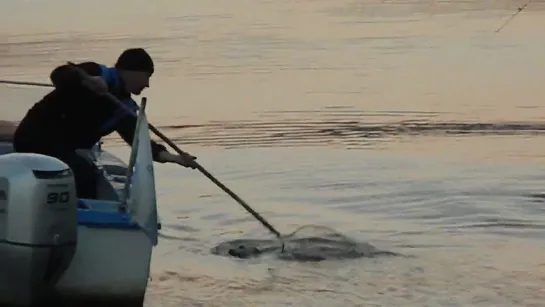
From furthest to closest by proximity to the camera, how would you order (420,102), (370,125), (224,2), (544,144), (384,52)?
(224,2)
(384,52)
(420,102)
(370,125)
(544,144)

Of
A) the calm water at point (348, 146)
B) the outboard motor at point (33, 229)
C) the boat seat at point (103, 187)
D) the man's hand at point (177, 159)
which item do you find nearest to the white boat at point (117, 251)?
the outboard motor at point (33, 229)

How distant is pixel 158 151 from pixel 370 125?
8.67 metres

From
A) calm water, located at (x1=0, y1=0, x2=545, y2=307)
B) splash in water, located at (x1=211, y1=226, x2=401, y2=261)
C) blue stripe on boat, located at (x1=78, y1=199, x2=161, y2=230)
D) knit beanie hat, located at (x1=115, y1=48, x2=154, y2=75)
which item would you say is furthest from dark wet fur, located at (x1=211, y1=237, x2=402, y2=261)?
blue stripe on boat, located at (x1=78, y1=199, x2=161, y2=230)

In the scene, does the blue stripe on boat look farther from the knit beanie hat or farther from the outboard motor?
the knit beanie hat

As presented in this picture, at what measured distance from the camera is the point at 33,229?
688 centimetres

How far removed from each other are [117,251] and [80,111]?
1.32 meters

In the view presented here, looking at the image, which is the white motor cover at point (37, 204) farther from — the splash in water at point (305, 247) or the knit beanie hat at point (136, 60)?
the splash in water at point (305, 247)

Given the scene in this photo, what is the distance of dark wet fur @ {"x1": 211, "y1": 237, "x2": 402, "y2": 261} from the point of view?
10.1m

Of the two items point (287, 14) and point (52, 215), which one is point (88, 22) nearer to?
point (287, 14)

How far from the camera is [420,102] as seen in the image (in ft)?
63.0

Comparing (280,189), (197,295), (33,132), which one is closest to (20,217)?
(33,132)

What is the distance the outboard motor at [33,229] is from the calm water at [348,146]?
1802mm

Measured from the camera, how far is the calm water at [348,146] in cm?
942

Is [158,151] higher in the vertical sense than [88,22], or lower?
higher
